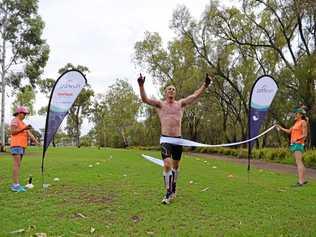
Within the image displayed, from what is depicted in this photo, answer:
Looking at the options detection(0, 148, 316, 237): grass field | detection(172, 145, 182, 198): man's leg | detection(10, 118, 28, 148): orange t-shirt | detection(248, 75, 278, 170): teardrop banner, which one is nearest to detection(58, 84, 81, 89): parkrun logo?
detection(10, 118, 28, 148): orange t-shirt

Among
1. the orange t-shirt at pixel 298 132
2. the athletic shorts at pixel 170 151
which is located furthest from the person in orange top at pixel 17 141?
the orange t-shirt at pixel 298 132

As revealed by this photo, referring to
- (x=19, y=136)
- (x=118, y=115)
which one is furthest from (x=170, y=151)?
(x=118, y=115)

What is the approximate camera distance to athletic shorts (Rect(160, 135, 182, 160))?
718 centimetres

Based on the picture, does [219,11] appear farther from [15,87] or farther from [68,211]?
[68,211]

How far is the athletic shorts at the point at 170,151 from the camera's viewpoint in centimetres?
718

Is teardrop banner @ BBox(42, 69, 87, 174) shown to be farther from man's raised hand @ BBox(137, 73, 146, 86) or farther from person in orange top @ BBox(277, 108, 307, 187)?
person in orange top @ BBox(277, 108, 307, 187)

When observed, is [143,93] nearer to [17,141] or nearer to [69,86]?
[69,86]

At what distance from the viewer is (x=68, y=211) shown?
20.3ft

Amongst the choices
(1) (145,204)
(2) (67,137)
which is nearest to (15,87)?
(1) (145,204)

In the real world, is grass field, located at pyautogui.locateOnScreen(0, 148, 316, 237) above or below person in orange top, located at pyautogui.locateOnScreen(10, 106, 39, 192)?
below

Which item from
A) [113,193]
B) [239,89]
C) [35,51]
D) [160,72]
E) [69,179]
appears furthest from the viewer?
[160,72]

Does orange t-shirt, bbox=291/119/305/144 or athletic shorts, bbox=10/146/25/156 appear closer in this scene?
athletic shorts, bbox=10/146/25/156

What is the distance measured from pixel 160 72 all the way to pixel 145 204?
43.4m

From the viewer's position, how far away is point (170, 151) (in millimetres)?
7234
